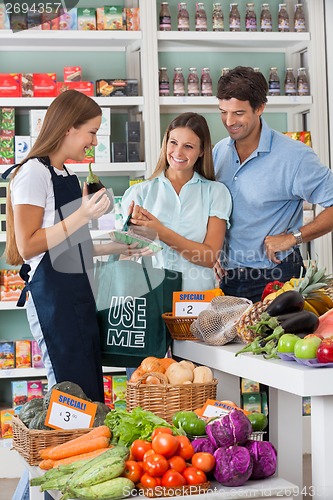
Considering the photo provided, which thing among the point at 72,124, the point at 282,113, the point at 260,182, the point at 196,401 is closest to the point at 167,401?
the point at 196,401

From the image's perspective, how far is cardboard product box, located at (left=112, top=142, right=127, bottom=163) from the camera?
4.57 meters

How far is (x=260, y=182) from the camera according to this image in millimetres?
3215

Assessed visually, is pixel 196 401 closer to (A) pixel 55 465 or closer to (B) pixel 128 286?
(A) pixel 55 465

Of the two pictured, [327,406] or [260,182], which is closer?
[327,406]

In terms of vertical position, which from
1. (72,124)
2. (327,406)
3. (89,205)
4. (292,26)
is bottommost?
(327,406)

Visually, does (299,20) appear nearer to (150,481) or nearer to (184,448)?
(184,448)

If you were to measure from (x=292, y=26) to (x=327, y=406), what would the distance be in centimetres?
367

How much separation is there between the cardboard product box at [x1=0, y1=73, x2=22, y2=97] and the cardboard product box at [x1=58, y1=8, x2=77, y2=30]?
0.39m

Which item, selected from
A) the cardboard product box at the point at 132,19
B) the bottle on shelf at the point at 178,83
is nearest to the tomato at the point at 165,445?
the bottle on shelf at the point at 178,83

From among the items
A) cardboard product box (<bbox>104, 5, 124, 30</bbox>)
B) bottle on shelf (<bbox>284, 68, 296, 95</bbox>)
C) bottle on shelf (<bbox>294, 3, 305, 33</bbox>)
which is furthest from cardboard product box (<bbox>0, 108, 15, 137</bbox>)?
bottle on shelf (<bbox>294, 3, 305, 33</bbox>)

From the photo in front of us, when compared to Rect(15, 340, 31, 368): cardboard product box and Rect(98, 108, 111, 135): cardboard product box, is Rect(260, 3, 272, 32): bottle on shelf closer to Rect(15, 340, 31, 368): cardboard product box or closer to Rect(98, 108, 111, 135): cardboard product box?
Rect(98, 108, 111, 135): cardboard product box

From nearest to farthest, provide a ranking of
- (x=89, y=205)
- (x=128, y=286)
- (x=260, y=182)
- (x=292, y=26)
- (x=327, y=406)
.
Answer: (x=327, y=406) → (x=89, y=205) → (x=128, y=286) → (x=260, y=182) → (x=292, y=26)

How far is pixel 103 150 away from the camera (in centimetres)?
454

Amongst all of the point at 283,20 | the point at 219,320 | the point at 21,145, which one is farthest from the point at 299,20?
the point at 219,320
